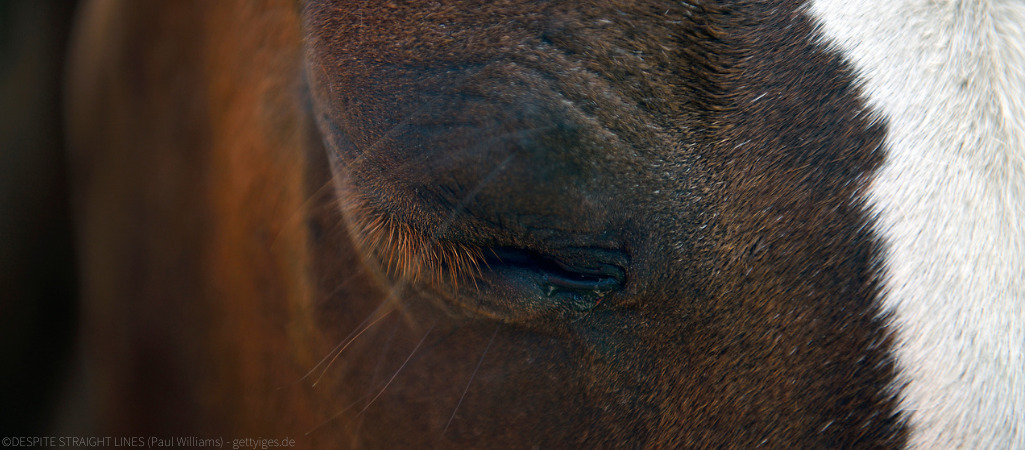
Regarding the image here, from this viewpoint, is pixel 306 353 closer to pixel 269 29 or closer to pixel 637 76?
pixel 269 29

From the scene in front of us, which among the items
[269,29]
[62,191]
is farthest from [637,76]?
[62,191]

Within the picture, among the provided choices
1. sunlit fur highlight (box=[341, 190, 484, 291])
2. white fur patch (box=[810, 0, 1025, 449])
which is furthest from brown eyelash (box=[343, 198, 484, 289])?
white fur patch (box=[810, 0, 1025, 449])

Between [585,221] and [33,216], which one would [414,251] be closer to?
[585,221]

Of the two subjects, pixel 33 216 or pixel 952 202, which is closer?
pixel 952 202

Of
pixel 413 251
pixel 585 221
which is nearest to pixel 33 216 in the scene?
pixel 413 251

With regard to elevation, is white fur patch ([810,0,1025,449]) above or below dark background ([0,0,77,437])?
above

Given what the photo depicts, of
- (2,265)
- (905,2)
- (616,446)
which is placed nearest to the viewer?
(905,2)

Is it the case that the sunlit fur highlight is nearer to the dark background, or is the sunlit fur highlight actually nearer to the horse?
the horse

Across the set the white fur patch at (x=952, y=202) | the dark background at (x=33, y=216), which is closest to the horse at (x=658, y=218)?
the white fur patch at (x=952, y=202)
